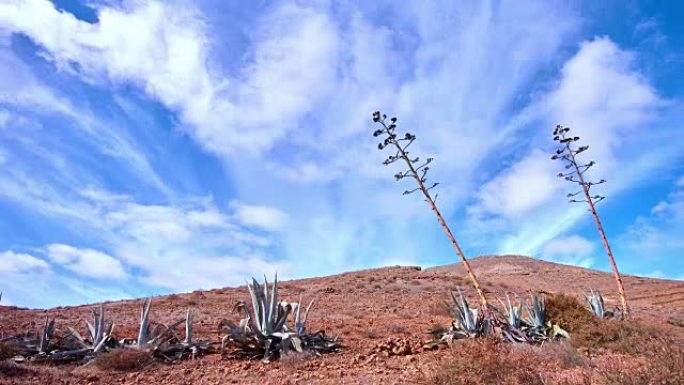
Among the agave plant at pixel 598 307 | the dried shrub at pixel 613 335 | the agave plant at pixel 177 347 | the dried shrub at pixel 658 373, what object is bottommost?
the dried shrub at pixel 658 373

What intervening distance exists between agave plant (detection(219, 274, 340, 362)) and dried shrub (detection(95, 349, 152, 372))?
1495mm

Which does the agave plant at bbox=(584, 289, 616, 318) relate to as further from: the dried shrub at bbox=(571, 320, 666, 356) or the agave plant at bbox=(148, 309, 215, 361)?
the agave plant at bbox=(148, 309, 215, 361)

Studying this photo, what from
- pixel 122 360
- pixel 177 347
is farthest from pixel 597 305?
pixel 122 360

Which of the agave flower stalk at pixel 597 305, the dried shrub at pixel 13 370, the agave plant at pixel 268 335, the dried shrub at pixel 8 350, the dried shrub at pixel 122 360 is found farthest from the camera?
the agave flower stalk at pixel 597 305

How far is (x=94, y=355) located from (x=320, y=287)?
22.9m

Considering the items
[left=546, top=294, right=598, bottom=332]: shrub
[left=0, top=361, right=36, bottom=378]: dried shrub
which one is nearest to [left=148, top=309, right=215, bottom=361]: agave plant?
[left=0, top=361, right=36, bottom=378]: dried shrub

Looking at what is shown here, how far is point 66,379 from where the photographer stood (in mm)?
7559

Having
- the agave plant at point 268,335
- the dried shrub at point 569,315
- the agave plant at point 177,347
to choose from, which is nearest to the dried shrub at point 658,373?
the agave plant at point 268,335

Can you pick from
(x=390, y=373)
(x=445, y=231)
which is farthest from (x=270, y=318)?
(x=445, y=231)

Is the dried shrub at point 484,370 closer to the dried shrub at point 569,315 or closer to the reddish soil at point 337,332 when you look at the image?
the reddish soil at point 337,332

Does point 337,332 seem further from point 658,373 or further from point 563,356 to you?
point 658,373

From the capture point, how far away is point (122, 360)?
8.39 m

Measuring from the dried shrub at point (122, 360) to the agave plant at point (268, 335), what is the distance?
4.90 feet

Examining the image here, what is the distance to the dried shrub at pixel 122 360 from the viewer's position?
27.4ft
